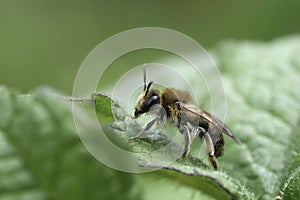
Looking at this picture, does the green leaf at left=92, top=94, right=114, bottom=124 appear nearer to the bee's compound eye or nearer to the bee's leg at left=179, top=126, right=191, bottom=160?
the bee's leg at left=179, top=126, right=191, bottom=160

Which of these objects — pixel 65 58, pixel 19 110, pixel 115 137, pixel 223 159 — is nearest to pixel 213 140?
pixel 223 159

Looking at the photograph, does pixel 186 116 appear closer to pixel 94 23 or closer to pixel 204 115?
pixel 204 115

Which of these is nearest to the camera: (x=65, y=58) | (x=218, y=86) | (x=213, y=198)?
(x=213, y=198)

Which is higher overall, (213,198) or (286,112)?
(286,112)

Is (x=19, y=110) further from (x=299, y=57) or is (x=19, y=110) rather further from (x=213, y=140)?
(x=299, y=57)

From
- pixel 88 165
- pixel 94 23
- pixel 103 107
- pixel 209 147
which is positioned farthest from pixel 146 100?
pixel 94 23

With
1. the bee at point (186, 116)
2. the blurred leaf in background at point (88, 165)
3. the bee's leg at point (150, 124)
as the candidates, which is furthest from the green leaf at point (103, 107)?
the bee at point (186, 116)

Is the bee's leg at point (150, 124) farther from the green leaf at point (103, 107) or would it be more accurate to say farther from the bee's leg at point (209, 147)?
the bee's leg at point (209, 147)
